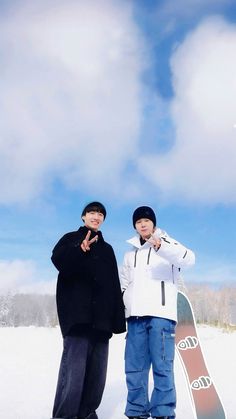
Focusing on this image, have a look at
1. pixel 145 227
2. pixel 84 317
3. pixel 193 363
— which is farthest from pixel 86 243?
pixel 193 363

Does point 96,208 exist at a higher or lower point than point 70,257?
higher

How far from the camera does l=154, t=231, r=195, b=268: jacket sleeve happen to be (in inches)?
187

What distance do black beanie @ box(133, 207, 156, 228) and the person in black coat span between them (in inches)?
18.6

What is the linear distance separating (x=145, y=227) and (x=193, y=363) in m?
1.59

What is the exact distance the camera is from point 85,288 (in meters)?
4.61

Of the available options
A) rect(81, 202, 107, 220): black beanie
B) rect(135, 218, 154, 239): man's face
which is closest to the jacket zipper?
rect(135, 218, 154, 239): man's face

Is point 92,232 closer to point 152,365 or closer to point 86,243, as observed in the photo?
point 86,243

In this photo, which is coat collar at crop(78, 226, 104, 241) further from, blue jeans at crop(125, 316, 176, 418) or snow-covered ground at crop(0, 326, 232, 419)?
snow-covered ground at crop(0, 326, 232, 419)

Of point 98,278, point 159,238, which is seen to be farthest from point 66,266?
point 159,238

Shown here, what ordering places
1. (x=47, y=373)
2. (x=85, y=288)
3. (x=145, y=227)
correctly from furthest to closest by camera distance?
(x=47, y=373) < (x=145, y=227) < (x=85, y=288)

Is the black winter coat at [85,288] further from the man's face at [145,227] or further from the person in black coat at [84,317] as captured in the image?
the man's face at [145,227]

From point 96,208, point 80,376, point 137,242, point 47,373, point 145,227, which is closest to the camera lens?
point 80,376

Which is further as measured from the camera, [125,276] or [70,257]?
[125,276]

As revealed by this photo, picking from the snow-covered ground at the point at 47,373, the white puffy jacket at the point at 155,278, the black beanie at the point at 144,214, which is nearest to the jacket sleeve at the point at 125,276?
the white puffy jacket at the point at 155,278
